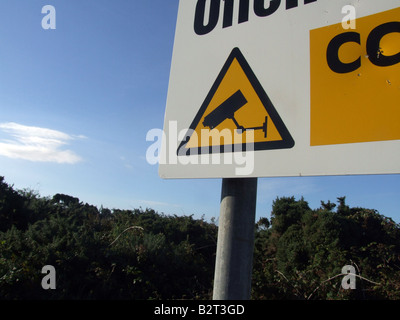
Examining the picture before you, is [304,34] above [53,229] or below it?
above

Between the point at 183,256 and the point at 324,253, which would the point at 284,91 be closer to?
the point at 183,256

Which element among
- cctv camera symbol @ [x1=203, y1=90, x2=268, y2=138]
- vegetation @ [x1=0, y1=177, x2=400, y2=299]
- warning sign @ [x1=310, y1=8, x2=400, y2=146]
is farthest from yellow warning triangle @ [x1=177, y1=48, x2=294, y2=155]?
vegetation @ [x1=0, y1=177, x2=400, y2=299]

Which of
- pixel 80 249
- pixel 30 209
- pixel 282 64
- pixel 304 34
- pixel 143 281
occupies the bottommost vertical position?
pixel 143 281

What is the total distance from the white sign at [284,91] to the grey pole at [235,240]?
0.09 meters

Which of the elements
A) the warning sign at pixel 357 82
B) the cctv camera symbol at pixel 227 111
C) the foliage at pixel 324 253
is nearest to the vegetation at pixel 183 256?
the foliage at pixel 324 253

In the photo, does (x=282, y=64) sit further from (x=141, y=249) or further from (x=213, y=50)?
(x=141, y=249)

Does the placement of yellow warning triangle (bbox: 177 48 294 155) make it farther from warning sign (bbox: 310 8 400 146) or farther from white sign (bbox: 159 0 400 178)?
warning sign (bbox: 310 8 400 146)

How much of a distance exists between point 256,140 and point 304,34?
1.39ft

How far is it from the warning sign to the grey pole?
1.06ft

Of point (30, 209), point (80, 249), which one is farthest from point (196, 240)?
point (30, 209)

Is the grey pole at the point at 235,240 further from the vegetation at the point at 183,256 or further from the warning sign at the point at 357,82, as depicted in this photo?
the vegetation at the point at 183,256

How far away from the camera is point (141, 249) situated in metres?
4.48

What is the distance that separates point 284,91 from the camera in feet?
3.54

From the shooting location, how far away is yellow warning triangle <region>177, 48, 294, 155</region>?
3.57ft
